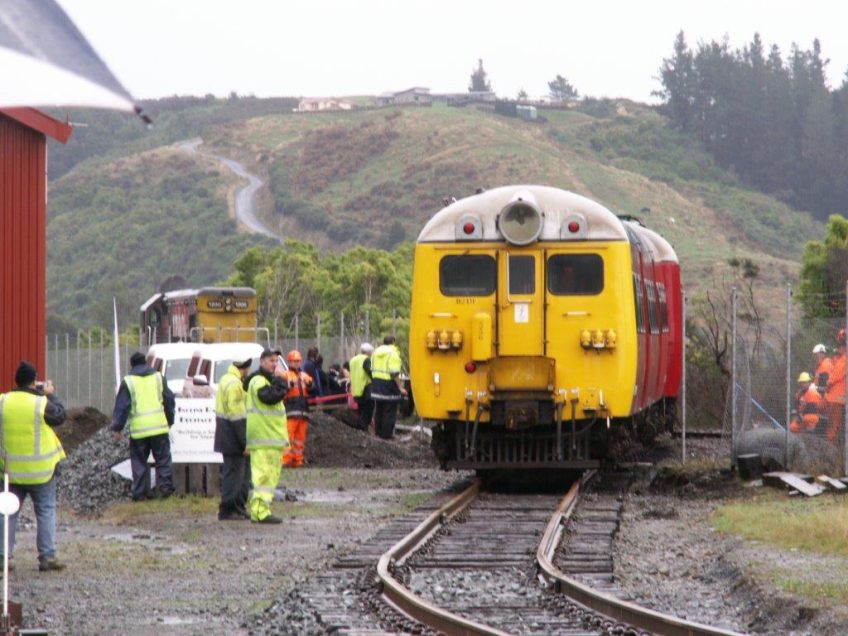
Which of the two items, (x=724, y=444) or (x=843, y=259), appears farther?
(x=843, y=259)

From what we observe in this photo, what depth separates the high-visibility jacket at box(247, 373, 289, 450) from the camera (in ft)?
53.3

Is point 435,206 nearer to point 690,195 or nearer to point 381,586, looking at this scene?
point 690,195

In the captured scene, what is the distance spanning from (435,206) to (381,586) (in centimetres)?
9237

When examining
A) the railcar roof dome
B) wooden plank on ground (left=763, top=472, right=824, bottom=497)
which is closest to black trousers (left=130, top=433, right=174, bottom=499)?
the railcar roof dome

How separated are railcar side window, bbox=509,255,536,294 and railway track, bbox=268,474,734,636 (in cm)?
258

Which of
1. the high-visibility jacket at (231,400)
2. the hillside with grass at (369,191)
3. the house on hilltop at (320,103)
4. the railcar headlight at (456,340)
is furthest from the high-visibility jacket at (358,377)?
the house on hilltop at (320,103)

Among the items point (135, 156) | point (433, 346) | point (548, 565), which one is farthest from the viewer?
point (135, 156)

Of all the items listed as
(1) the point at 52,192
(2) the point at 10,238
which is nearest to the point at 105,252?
(1) the point at 52,192

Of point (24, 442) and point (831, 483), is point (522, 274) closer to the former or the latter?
point (831, 483)

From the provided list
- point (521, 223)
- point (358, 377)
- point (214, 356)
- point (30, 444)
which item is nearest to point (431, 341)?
point (521, 223)

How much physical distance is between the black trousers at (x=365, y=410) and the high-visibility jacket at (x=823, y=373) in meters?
11.0

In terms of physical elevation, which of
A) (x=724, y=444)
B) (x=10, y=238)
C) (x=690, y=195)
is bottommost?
(x=724, y=444)

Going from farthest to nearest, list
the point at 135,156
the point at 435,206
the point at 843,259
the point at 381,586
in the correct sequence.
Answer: the point at 135,156
the point at 435,206
the point at 843,259
the point at 381,586

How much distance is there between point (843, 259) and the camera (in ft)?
121
